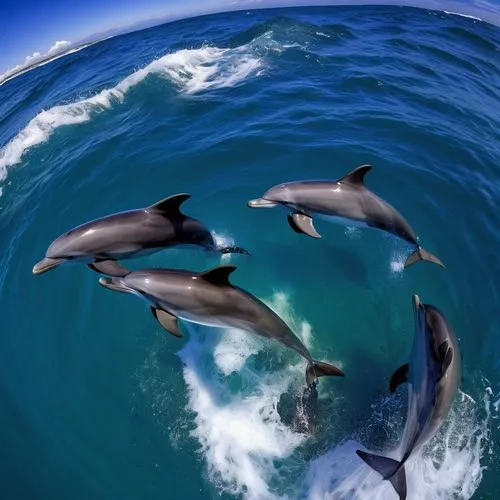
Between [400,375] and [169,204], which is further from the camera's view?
[169,204]

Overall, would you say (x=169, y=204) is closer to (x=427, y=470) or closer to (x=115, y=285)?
(x=115, y=285)

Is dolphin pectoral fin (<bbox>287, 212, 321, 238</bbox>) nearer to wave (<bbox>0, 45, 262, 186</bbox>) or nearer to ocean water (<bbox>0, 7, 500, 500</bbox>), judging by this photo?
ocean water (<bbox>0, 7, 500, 500</bbox>)

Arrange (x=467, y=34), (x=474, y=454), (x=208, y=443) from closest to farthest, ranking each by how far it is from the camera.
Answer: (x=474, y=454) < (x=208, y=443) < (x=467, y=34)

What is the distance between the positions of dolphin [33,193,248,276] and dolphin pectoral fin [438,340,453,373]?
4175 mm

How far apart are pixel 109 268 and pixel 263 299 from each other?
3486mm

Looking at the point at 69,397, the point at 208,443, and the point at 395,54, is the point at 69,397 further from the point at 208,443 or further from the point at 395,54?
the point at 395,54

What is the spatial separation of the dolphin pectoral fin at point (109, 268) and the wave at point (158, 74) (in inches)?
482

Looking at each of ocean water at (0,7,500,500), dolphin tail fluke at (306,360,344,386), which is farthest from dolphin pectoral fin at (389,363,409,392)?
ocean water at (0,7,500,500)

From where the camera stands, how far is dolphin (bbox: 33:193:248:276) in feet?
20.6

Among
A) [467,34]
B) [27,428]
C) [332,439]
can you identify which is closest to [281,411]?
[332,439]

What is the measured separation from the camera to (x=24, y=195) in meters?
13.5

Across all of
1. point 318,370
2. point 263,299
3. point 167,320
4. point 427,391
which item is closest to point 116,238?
point 167,320

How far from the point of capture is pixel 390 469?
15.4 feet

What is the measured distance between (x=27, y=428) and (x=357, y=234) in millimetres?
8113
